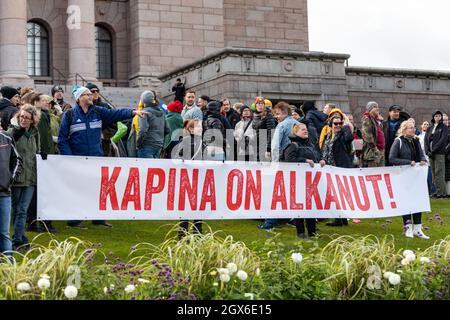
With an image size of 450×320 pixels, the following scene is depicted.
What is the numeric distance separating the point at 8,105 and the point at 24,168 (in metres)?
3.00

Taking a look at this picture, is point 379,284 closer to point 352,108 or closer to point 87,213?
point 87,213

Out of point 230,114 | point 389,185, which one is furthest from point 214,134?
point 230,114

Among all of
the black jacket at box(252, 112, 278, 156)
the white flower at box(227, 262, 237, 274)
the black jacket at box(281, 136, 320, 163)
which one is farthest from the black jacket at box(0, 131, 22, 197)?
the black jacket at box(252, 112, 278, 156)

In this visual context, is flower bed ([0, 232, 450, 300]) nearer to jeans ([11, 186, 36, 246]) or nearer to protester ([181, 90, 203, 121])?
jeans ([11, 186, 36, 246])

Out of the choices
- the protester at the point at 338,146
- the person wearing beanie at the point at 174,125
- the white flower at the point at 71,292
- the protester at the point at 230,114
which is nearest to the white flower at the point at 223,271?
the white flower at the point at 71,292

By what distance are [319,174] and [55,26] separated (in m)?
26.8

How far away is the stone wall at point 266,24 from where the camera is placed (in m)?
43.7

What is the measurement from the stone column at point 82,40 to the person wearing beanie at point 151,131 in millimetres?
21023

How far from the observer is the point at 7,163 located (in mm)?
12703

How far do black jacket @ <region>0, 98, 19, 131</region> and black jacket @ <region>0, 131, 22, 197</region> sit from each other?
3327mm

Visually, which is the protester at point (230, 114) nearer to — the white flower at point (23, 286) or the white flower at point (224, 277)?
the white flower at point (224, 277)

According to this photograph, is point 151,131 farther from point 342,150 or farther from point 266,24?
point 266,24

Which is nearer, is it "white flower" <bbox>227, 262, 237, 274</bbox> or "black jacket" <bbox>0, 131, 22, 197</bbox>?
"white flower" <bbox>227, 262, 237, 274</bbox>

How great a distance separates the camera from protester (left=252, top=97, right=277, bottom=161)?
18.6m
